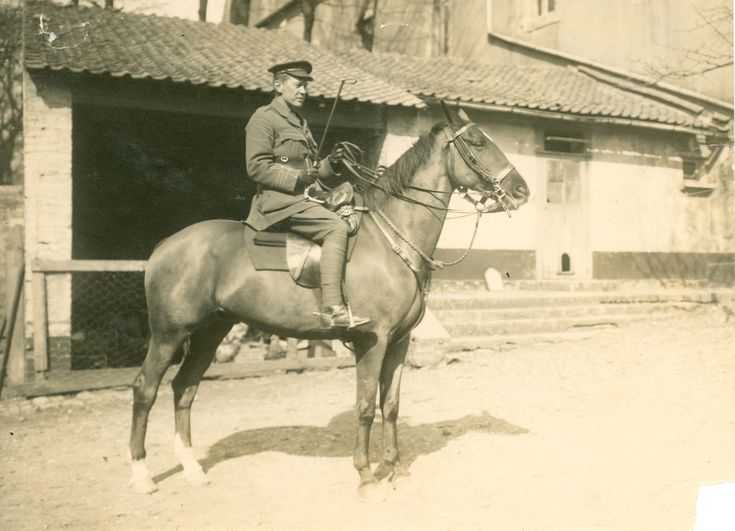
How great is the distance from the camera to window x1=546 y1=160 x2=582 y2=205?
12930 mm

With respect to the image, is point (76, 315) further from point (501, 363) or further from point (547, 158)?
point (547, 158)

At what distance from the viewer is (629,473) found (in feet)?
14.5

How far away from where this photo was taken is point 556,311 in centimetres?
1063

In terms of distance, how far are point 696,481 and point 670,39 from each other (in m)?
11.1

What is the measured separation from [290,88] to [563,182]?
32.2 feet

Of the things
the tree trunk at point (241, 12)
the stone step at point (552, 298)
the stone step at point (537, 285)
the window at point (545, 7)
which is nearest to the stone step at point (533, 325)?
the stone step at point (552, 298)

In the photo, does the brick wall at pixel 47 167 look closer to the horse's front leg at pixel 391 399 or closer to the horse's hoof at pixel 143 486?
the horse's hoof at pixel 143 486

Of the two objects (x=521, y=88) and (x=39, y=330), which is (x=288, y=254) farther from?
(x=521, y=88)

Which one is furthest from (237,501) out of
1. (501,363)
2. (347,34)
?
(347,34)

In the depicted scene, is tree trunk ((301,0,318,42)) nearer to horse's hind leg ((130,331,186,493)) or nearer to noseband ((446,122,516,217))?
noseband ((446,122,516,217))

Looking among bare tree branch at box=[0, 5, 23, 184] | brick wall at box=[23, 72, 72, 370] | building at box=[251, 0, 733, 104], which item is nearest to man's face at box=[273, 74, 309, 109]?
brick wall at box=[23, 72, 72, 370]

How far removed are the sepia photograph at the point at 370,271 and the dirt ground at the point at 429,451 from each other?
1.3 inches

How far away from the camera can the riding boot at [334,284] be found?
13.3ft

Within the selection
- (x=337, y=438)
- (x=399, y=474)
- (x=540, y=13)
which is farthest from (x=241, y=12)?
(x=399, y=474)
